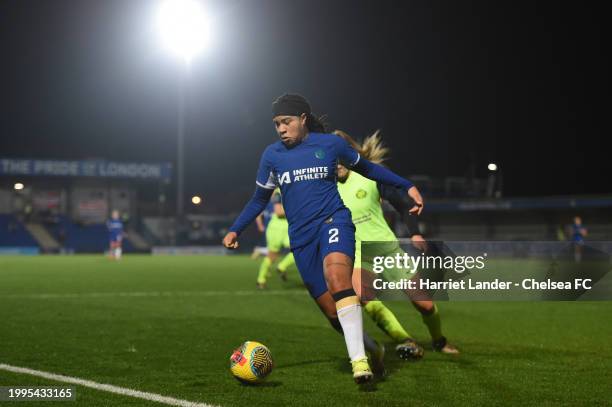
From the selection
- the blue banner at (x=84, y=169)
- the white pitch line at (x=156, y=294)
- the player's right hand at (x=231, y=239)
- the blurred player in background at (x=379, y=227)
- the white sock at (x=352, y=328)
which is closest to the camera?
the white sock at (x=352, y=328)

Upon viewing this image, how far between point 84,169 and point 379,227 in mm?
53407

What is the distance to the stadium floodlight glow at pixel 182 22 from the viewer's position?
48.8 metres

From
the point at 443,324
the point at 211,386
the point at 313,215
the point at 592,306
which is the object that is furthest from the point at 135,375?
the point at 592,306

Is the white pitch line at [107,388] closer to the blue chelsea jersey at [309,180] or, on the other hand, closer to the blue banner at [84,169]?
the blue chelsea jersey at [309,180]

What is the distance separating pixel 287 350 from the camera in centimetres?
821

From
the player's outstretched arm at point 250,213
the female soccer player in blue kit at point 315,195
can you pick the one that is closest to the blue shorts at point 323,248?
the female soccer player in blue kit at point 315,195

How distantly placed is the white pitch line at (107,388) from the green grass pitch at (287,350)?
122 mm

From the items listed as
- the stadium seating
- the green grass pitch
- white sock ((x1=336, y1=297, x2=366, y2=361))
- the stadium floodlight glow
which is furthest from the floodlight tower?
white sock ((x1=336, y1=297, x2=366, y2=361))

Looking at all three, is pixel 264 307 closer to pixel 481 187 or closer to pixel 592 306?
pixel 592 306

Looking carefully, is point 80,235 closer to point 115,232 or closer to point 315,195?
point 115,232

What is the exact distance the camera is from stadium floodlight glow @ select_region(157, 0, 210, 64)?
4878cm

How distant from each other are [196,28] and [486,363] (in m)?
44.9

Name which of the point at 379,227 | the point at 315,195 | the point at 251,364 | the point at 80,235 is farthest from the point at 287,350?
the point at 80,235

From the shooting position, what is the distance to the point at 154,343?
862 centimetres
